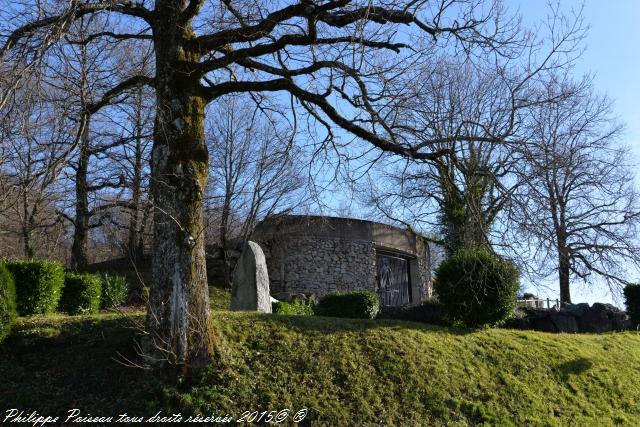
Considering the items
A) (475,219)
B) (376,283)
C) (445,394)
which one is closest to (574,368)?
(445,394)

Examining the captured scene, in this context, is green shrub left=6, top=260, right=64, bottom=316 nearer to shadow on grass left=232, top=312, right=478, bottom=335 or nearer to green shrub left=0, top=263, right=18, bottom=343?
green shrub left=0, top=263, right=18, bottom=343

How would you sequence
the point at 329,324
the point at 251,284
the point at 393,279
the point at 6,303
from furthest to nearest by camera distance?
the point at 393,279
the point at 251,284
the point at 329,324
the point at 6,303

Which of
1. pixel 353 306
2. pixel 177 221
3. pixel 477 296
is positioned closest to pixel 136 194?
pixel 353 306

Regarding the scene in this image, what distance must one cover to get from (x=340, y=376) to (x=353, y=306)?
6218 mm

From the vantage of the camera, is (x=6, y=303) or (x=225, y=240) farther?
(x=225, y=240)

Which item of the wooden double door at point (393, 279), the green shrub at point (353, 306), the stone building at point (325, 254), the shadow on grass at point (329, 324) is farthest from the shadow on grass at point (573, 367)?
the wooden double door at point (393, 279)

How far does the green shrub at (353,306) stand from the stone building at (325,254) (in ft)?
27.6

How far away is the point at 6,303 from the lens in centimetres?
955

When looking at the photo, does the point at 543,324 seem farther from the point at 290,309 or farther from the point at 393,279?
the point at 393,279

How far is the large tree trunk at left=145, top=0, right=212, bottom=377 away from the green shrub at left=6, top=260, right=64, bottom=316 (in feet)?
12.7

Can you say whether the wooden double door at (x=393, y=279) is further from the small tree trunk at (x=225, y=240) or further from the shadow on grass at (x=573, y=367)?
the shadow on grass at (x=573, y=367)

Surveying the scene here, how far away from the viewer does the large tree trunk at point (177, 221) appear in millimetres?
8242

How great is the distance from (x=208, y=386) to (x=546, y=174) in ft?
17.5

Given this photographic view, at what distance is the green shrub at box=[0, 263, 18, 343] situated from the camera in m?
9.38
